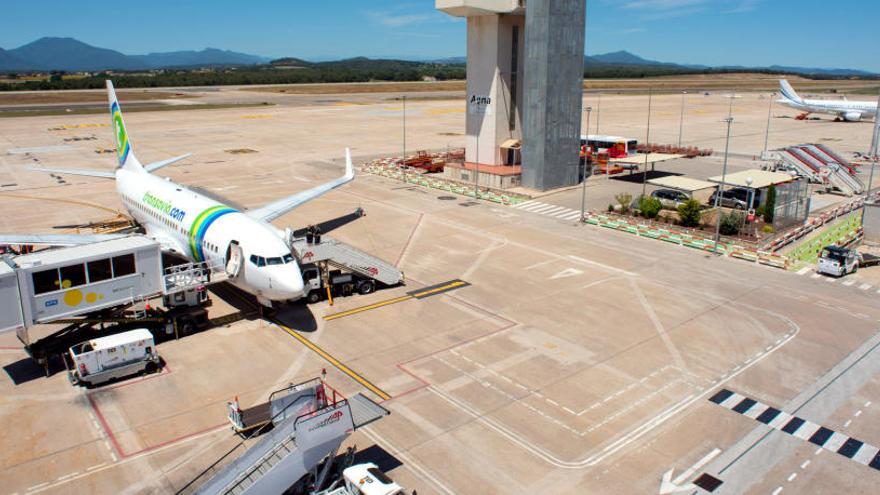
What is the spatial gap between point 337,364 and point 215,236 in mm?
11374

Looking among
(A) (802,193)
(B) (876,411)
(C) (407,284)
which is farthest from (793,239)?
(C) (407,284)

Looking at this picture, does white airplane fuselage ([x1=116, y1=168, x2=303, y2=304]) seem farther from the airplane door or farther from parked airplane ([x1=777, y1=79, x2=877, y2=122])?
parked airplane ([x1=777, y1=79, x2=877, y2=122])

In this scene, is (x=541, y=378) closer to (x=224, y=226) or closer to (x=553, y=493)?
(x=553, y=493)

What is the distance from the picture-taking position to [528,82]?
214 feet

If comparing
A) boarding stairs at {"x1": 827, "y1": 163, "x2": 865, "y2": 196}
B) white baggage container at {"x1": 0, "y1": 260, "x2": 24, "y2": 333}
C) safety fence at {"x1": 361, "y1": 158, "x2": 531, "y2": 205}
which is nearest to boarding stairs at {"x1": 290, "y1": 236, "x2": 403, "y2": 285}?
white baggage container at {"x1": 0, "y1": 260, "x2": 24, "y2": 333}

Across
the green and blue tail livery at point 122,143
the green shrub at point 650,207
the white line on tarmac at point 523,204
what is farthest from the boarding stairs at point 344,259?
the green shrub at point 650,207

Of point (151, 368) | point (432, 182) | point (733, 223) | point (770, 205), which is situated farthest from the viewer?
point (432, 182)

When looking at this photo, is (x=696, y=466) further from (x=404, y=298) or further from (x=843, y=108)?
(x=843, y=108)

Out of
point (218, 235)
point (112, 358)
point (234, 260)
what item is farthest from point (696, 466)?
point (218, 235)

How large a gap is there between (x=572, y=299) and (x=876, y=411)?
1613 centimetres

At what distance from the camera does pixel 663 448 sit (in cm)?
2298

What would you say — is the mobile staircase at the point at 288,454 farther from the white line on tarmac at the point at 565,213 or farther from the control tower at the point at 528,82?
the control tower at the point at 528,82

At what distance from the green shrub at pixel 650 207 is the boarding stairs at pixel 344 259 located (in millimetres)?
28495

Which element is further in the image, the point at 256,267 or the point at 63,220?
the point at 63,220
